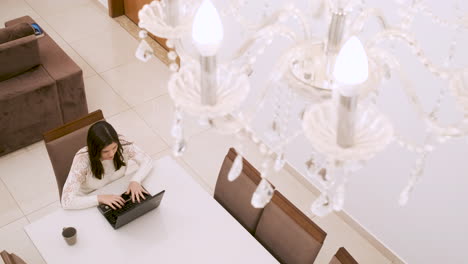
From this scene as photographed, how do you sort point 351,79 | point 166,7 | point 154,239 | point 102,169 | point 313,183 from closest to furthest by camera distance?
point 351,79
point 166,7
point 154,239
point 102,169
point 313,183

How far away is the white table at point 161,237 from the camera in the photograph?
9.21 ft

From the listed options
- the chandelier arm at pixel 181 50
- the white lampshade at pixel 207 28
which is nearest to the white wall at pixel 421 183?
the chandelier arm at pixel 181 50

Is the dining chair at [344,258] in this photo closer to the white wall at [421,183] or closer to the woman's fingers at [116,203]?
the white wall at [421,183]

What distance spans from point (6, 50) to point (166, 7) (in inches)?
122

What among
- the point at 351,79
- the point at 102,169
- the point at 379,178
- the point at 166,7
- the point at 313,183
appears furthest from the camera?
the point at 313,183

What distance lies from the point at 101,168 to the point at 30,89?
1.49 m

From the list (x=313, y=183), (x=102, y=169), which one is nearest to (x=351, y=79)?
(x=102, y=169)

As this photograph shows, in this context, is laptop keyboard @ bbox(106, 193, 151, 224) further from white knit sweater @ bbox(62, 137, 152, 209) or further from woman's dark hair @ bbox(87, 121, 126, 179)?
woman's dark hair @ bbox(87, 121, 126, 179)

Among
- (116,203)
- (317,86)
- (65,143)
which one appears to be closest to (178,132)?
(317,86)

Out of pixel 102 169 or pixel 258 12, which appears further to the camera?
pixel 258 12

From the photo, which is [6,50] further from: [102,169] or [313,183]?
[313,183]

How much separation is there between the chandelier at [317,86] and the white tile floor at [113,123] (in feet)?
8.73

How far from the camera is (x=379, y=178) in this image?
3699 mm

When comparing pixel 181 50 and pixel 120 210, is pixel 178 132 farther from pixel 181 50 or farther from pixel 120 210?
pixel 120 210
